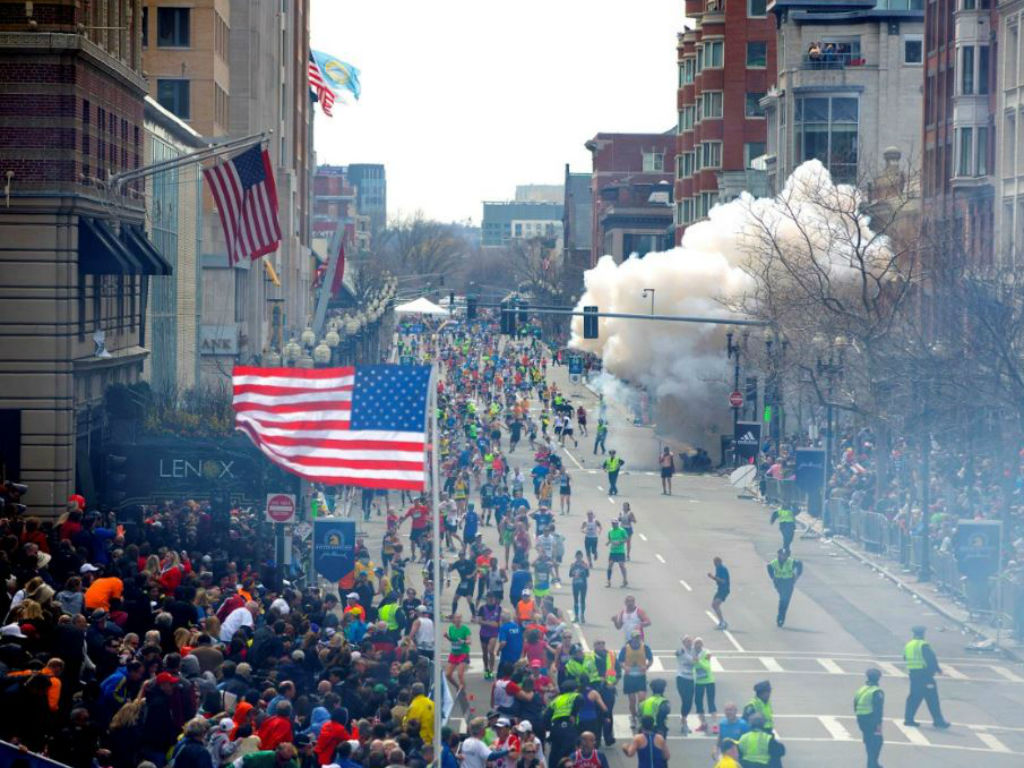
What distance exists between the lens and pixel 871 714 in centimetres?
2083

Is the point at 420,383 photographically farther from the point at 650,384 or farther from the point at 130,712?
the point at 650,384

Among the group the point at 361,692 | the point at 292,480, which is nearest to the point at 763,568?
the point at 292,480

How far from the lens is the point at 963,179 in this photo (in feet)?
188

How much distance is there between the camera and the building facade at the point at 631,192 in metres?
136

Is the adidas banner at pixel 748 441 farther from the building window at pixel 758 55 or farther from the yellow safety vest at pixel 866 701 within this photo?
the building window at pixel 758 55

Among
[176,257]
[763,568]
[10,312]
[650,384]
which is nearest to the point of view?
[10,312]

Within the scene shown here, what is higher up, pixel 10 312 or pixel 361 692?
pixel 10 312

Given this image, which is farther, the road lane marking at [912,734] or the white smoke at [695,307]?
the white smoke at [695,307]

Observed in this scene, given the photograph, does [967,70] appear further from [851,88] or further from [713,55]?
[713,55]

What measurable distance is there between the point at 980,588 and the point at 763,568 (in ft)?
25.8

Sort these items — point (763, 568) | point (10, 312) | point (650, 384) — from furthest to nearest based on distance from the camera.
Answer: point (650, 384)
point (763, 568)
point (10, 312)


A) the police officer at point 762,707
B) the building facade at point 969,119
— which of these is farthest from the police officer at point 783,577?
the building facade at point 969,119

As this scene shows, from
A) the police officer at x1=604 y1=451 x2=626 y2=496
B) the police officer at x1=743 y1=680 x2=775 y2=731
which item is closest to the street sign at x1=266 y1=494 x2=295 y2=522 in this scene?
the police officer at x1=743 y1=680 x2=775 y2=731

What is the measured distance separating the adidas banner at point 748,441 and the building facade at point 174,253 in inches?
605
